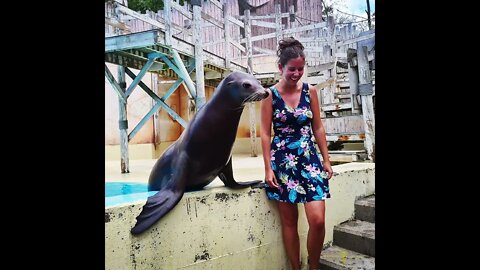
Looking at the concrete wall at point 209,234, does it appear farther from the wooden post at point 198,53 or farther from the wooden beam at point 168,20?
the wooden beam at point 168,20

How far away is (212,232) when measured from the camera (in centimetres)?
165

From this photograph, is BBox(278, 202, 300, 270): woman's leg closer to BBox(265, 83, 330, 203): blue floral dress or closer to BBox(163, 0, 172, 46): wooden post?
BBox(265, 83, 330, 203): blue floral dress

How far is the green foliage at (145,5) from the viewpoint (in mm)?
1715

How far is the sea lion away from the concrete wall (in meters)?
0.09

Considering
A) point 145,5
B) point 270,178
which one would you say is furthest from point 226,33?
point 270,178

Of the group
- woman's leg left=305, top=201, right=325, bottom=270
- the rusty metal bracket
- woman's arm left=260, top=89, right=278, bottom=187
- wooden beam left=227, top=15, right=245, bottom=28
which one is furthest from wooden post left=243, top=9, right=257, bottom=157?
the rusty metal bracket

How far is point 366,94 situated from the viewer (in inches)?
80.1

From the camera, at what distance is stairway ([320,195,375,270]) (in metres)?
1.87

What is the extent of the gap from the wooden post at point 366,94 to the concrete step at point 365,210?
1.01ft

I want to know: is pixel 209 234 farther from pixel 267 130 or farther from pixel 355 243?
pixel 355 243
